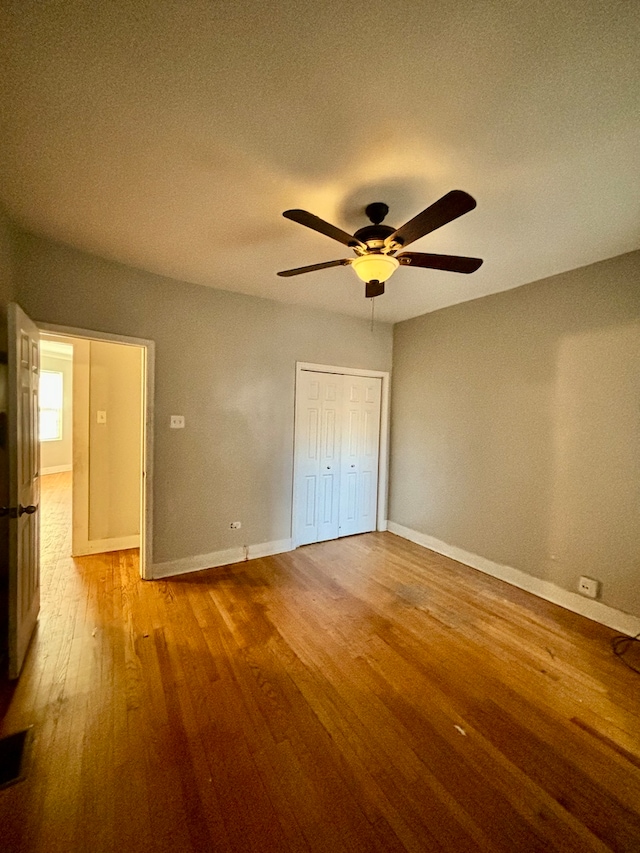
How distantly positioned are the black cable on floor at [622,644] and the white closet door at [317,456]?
8.21ft

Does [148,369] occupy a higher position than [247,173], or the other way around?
[247,173]

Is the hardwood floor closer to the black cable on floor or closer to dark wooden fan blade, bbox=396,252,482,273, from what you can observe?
the black cable on floor

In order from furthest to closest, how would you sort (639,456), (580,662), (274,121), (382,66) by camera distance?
(639,456) < (580,662) < (274,121) < (382,66)

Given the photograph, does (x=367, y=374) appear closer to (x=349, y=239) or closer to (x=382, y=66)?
(x=349, y=239)

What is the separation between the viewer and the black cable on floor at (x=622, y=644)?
2074 mm

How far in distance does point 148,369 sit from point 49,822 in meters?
2.53

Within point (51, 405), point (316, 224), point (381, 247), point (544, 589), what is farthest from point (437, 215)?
point (51, 405)

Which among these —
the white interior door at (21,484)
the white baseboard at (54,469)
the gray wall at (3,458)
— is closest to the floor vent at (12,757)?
the white interior door at (21,484)

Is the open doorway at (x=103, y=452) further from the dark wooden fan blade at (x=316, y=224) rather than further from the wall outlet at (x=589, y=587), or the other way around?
the wall outlet at (x=589, y=587)

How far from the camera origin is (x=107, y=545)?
347cm

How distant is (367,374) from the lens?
4047mm

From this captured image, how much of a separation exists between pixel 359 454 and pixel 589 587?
238cm

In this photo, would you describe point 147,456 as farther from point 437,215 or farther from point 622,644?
point 622,644

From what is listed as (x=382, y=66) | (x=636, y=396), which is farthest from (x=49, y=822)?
(x=636, y=396)
